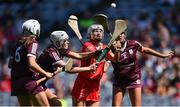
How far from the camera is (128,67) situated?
1402 cm

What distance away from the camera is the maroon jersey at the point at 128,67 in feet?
45.7

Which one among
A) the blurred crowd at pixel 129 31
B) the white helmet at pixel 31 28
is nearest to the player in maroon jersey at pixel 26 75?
the white helmet at pixel 31 28

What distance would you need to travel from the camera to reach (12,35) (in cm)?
2197

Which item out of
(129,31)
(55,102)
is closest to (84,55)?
(55,102)

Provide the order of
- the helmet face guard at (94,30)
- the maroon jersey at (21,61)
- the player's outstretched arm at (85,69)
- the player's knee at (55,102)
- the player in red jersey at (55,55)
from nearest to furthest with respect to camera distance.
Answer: the maroon jersey at (21,61)
the player's outstretched arm at (85,69)
the player in red jersey at (55,55)
the player's knee at (55,102)
the helmet face guard at (94,30)

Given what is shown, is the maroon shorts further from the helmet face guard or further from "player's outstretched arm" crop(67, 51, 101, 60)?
the helmet face guard

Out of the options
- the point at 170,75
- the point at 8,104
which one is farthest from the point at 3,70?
the point at 170,75

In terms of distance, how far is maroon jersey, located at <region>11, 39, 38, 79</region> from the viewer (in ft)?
40.6

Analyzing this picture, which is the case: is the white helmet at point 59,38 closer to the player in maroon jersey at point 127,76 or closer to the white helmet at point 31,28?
the white helmet at point 31,28

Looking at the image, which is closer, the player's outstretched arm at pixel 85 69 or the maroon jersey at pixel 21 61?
the maroon jersey at pixel 21 61

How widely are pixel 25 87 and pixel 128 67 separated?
7.79ft

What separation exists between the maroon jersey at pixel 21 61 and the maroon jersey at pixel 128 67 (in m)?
2.06

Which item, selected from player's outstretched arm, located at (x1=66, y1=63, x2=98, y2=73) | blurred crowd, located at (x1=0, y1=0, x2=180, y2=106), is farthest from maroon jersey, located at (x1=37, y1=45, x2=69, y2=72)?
blurred crowd, located at (x1=0, y1=0, x2=180, y2=106)

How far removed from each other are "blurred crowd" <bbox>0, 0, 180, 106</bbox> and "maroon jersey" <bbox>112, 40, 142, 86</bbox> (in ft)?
10.7
